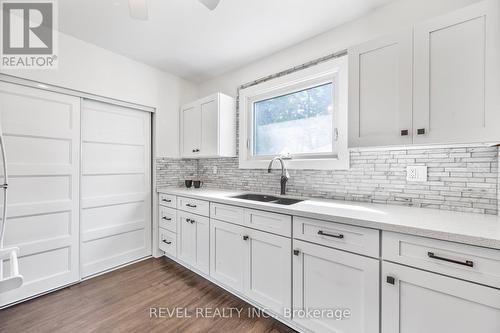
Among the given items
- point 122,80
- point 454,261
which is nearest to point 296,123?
point 454,261

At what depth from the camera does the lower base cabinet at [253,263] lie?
5.32 feet

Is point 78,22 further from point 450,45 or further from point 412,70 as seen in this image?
point 450,45

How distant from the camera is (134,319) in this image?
175cm

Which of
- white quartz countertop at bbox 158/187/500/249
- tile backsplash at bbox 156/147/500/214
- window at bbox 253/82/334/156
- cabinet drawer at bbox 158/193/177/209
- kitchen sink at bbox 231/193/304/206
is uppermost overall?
window at bbox 253/82/334/156

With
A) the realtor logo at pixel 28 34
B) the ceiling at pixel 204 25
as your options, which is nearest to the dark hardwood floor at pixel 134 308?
the realtor logo at pixel 28 34

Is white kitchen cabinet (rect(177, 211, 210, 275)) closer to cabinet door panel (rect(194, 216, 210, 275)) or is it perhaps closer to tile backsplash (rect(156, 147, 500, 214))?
cabinet door panel (rect(194, 216, 210, 275))

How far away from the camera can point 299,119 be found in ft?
7.71

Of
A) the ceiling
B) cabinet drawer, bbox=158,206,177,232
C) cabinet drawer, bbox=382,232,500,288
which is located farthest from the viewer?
cabinet drawer, bbox=158,206,177,232

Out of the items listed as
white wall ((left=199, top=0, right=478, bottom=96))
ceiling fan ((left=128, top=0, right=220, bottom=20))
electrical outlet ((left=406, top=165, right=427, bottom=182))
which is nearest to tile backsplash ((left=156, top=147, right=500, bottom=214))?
electrical outlet ((left=406, top=165, right=427, bottom=182))

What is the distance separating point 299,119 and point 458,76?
4.24ft

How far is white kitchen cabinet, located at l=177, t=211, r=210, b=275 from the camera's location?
2219 mm

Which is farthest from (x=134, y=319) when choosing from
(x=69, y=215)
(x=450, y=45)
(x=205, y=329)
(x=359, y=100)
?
(x=450, y=45)

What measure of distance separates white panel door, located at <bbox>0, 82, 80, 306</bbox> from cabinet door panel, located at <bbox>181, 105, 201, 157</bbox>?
3.98 ft

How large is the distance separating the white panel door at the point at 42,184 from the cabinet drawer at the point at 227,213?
146 cm
